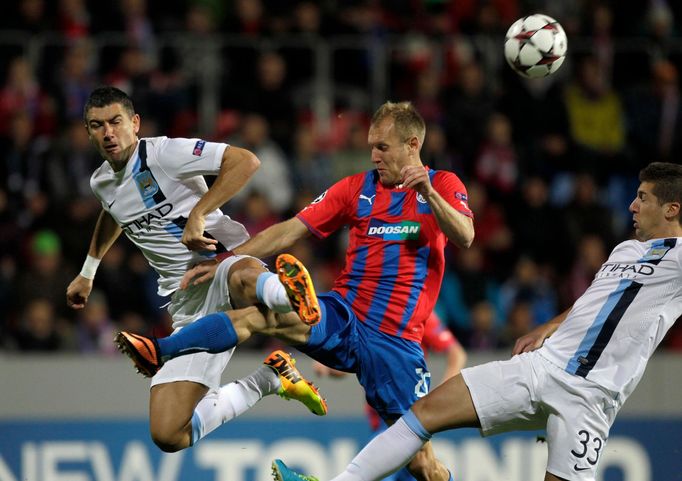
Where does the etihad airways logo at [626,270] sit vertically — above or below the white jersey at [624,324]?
above

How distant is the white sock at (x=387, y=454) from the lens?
605 centimetres

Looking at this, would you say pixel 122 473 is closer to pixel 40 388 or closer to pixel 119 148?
pixel 40 388

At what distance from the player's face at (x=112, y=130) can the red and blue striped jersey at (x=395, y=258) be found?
129cm

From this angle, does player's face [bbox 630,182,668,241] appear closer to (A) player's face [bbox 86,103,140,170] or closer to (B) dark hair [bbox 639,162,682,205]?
(B) dark hair [bbox 639,162,682,205]

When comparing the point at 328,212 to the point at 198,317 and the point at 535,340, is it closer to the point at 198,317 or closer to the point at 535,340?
the point at 198,317

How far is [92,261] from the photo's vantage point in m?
7.29

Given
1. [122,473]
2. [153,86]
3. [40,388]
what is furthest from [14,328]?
[153,86]

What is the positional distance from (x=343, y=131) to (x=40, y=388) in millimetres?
4227

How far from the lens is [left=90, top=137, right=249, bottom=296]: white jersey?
670 centimetres

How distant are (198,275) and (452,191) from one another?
1.44m

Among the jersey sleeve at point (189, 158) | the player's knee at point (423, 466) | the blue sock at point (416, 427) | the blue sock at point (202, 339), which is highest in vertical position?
the jersey sleeve at point (189, 158)

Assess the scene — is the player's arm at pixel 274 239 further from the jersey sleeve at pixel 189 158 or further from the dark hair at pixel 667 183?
the dark hair at pixel 667 183

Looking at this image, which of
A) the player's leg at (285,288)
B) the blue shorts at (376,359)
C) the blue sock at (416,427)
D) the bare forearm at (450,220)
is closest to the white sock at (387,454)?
the blue sock at (416,427)

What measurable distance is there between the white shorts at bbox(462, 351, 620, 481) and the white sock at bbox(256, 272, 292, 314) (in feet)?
3.14
